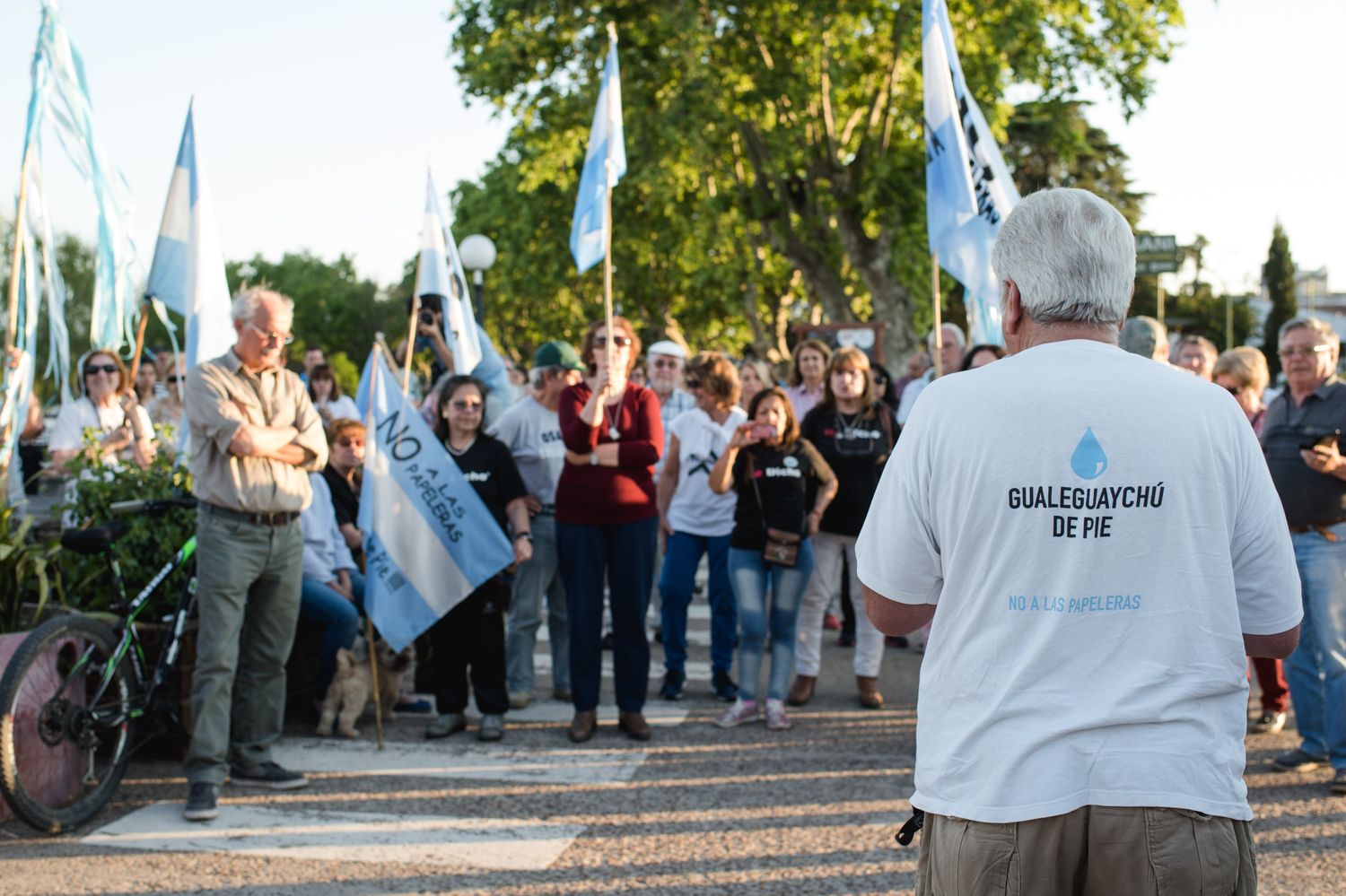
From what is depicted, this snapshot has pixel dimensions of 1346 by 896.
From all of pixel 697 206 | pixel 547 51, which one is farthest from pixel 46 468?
pixel 697 206

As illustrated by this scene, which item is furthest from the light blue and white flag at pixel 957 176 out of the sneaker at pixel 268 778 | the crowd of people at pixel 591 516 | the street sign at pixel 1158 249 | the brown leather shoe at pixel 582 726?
the street sign at pixel 1158 249

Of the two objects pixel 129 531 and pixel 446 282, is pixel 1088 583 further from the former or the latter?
pixel 446 282

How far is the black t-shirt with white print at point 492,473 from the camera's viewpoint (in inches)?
281

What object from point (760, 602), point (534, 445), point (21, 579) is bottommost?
point (760, 602)

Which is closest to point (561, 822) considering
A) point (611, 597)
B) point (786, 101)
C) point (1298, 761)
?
point (611, 597)

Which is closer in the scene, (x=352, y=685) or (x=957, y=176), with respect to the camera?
(x=352, y=685)

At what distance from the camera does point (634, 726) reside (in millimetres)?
6715

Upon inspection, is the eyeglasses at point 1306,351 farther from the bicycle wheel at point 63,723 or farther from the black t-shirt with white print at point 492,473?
the bicycle wheel at point 63,723

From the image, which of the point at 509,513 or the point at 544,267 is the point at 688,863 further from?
the point at 544,267

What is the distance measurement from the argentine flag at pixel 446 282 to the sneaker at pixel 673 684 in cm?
230

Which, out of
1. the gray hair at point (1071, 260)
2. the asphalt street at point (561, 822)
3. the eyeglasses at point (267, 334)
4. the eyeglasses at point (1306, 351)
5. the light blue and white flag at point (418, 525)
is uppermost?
the eyeglasses at point (267, 334)

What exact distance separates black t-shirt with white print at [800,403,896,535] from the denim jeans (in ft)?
5.44

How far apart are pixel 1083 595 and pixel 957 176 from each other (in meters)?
5.22

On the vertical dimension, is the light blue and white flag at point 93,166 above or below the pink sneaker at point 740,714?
above
